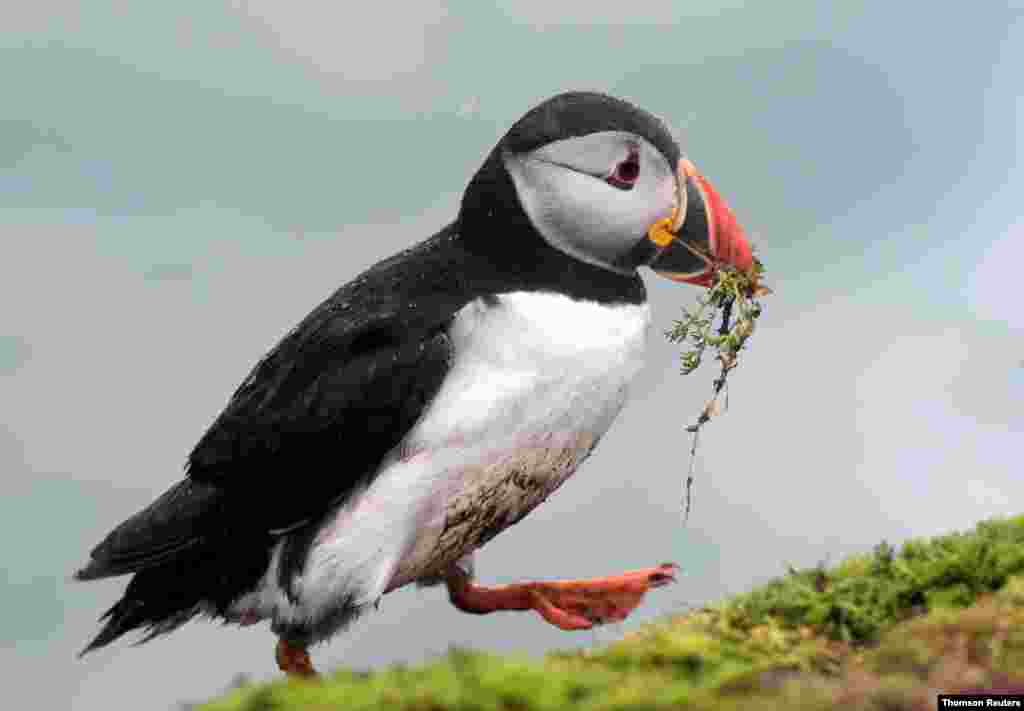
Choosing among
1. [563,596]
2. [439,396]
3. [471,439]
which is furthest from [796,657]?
[563,596]

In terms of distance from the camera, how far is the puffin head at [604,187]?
5.23 metres

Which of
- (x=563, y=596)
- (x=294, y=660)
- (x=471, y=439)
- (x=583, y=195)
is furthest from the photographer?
(x=563, y=596)

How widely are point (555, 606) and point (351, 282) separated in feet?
5.85

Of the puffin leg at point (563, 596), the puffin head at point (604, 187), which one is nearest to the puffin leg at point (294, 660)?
the puffin leg at point (563, 596)

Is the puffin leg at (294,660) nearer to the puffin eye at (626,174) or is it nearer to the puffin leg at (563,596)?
the puffin leg at (563,596)

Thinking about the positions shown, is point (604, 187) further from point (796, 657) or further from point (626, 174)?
point (796, 657)

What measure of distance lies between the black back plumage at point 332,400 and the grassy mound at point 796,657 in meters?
1.39

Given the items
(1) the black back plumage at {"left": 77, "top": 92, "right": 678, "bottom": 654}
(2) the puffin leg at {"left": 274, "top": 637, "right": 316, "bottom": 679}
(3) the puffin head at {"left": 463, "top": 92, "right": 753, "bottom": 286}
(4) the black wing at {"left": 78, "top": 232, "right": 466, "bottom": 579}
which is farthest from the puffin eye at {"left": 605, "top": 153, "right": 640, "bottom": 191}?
(2) the puffin leg at {"left": 274, "top": 637, "right": 316, "bottom": 679}

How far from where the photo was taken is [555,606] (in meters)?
5.86

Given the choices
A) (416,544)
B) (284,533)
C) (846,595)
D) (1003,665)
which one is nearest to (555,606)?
(416,544)

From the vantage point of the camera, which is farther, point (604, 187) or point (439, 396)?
point (604, 187)

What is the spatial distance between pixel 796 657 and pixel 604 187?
226cm

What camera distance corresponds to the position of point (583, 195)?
17.1 feet

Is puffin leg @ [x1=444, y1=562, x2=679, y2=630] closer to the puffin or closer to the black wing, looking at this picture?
the puffin
